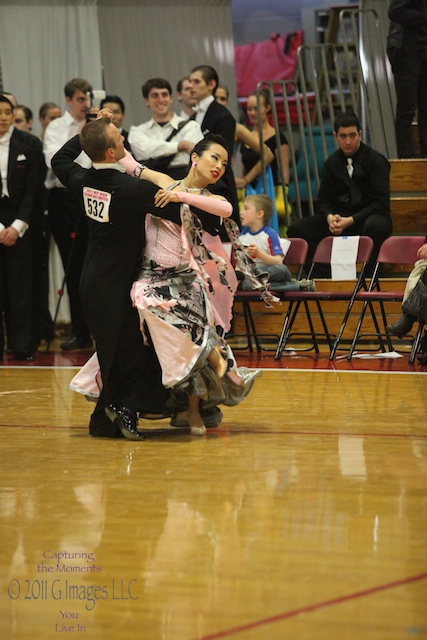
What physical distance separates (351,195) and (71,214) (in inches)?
82.4

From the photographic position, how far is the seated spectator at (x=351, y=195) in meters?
7.43

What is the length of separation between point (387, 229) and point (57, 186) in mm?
2477

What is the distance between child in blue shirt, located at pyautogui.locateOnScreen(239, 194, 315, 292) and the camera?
6898 millimetres

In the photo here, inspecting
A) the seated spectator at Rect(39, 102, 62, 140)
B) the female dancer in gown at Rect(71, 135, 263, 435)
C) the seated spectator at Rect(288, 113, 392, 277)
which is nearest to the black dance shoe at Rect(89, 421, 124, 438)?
the female dancer in gown at Rect(71, 135, 263, 435)

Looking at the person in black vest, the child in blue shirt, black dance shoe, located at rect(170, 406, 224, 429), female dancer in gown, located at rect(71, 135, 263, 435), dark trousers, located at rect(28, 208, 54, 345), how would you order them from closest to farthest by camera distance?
female dancer in gown, located at rect(71, 135, 263, 435), black dance shoe, located at rect(170, 406, 224, 429), the child in blue shirt, dark trousers, located at rect(28, 208, 54, 345), the person in black vest

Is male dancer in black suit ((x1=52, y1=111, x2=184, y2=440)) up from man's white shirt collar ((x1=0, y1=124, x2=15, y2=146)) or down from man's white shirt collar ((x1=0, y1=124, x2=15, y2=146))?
down

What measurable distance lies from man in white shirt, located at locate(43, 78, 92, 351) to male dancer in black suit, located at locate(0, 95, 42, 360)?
1.03ft

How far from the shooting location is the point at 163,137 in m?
7.14

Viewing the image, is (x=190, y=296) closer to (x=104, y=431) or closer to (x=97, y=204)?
(x=97, y=204)

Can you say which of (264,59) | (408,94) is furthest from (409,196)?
(264,59)

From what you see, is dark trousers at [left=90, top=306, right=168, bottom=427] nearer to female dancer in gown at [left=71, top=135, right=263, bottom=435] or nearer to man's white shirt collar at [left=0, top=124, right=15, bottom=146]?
female dancer in gown at [left=71, top=135, right=263, bottom=435]

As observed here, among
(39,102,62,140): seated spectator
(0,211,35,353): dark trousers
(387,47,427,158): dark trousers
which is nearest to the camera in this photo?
(0,211,35,353): dark trousers

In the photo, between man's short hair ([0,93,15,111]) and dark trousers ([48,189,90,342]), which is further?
dark trousers ([48,189,90,342])

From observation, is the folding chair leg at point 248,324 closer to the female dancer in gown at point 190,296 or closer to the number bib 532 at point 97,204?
the female dancer in gown at point 190,296
